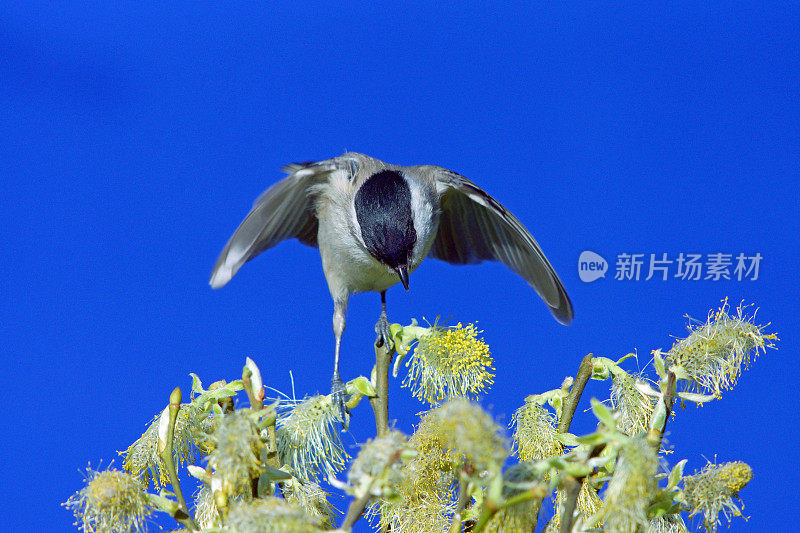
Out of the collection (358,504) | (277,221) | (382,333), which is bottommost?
(358,504)

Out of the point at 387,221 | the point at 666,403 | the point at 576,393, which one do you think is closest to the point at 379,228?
the point at 387,221

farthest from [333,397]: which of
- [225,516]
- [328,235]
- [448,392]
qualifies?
[328,235]

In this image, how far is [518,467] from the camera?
18.5 inches

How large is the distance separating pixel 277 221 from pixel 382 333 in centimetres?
42

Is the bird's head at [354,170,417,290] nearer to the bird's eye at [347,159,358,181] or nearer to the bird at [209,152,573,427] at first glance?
the bird at [209,152,573,427]

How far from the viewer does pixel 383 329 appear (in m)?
1.05

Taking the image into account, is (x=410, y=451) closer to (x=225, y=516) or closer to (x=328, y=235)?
(x=225, y=516)

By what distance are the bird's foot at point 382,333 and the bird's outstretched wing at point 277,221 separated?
239mm

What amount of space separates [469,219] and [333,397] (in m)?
0.68

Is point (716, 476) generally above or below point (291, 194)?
below

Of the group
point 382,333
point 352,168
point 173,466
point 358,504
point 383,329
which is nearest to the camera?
point 358,504

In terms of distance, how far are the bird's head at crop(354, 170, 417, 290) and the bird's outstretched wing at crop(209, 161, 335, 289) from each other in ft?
0.43

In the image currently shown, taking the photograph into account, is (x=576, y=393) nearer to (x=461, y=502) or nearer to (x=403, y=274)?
(x=461, y=502)

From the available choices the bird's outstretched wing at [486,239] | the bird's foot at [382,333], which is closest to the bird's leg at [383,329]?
the bird's foot at [382,333]
